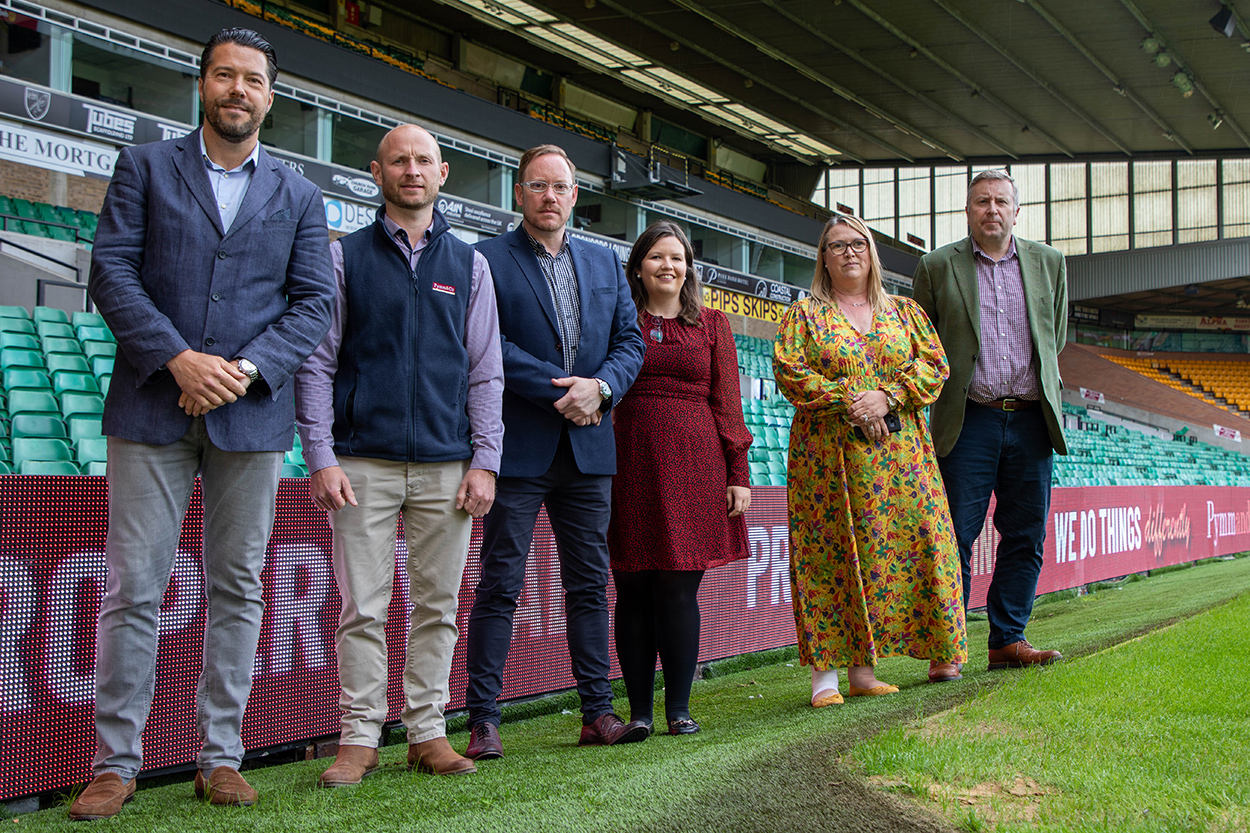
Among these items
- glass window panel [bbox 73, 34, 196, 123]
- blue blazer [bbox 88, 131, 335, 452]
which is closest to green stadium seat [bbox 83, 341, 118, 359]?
blue blazer [bbox 88, 131, 335, 452]

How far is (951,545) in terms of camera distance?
3289 mm

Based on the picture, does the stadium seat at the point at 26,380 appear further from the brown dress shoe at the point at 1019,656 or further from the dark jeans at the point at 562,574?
the brown dress shoe at the point at 1019,656

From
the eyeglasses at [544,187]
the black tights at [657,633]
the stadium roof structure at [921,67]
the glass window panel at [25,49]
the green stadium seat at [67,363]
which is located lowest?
the black tights at [657,633]

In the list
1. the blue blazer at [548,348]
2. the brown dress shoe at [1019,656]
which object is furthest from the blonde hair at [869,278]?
the brown dress shoe at [1019,656]

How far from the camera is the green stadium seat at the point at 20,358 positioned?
5.93 metres

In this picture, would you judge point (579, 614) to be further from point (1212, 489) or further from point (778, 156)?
point (778, 156)

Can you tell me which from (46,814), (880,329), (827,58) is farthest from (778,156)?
(46,814)

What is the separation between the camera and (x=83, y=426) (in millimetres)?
5105

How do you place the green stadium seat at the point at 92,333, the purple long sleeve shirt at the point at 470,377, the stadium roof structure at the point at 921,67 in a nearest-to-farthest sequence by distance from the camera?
the purple long sleeve shirt at the point at 470,377 < the green stadium seat at the point at 92,333 < the stadium roof structure at the point at 921,67

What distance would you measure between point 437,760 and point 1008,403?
2415 millimetres

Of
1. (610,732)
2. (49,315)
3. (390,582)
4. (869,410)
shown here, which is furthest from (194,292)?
(49,315)

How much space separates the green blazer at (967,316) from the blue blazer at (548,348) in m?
1.39

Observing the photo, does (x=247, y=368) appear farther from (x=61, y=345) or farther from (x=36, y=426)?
(x=61, y=345)

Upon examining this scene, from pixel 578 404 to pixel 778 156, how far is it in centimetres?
2906
